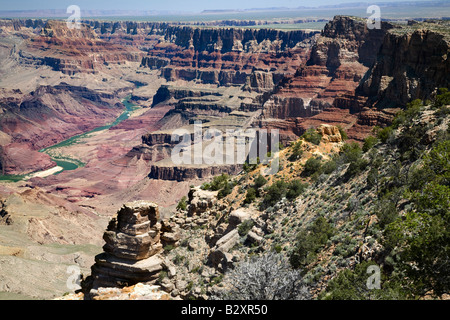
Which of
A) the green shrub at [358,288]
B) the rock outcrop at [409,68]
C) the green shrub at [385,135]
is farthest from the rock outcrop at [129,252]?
the rock outcrop at [409,68]

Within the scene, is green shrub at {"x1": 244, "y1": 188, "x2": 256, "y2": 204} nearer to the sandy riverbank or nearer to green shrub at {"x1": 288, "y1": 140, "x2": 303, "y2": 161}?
green shrub at {"x1": 288, "y1": 140, "x2": 303, "y2": 161}

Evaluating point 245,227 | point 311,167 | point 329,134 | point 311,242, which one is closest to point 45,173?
point 329,134

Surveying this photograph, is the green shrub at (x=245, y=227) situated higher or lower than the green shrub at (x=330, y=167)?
lower

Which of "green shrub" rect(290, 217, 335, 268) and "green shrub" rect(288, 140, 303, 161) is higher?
"green shrub" rect(288, 140, 303, 161)

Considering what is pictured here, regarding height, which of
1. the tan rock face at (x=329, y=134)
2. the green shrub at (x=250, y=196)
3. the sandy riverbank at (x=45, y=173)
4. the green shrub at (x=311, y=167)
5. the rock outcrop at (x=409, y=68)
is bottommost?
the sandy riverbank at (x=45, y=173)

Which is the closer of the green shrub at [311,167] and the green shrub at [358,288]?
the green shrub at [358,288]

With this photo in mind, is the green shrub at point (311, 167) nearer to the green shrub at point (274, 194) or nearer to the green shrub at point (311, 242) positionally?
the green shrub at point (274, 194)

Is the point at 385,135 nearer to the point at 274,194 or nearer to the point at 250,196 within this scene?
the point at 274,194

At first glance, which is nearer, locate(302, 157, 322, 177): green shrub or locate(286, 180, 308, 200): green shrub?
locate(286, 180, 308, 200): green shrub

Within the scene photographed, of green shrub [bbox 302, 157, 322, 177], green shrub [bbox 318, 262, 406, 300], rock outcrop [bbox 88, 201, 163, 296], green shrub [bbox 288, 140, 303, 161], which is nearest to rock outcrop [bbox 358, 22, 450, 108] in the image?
green shrub [bbox 288, 140, 303, 161]
